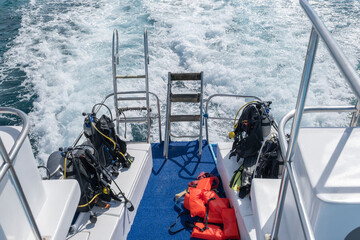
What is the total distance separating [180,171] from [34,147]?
362 centimetres

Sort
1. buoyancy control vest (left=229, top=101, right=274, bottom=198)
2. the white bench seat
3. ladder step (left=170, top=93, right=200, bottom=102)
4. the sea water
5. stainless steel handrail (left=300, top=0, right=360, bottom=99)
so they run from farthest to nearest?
1. the sea water
2. ladder step (left=170, top=93, right=200, bottom=102)
3. buoyancy control vest (left=229, top=101, right=274, bottom=198)
4. the white bench seat
5. stainless steel handrail (left=300, top=0, right=360, bottom=99)

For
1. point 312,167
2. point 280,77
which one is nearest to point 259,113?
point 312,167

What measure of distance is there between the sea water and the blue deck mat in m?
1.87

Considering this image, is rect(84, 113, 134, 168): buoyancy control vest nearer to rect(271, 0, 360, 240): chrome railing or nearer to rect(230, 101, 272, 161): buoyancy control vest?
rect(230, 101, 272, 161): buoyancy control vest

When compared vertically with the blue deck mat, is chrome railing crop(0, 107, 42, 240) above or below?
above

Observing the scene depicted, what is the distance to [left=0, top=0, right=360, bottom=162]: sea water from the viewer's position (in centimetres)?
692

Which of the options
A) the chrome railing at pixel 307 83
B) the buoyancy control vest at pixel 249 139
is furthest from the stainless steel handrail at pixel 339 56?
the buoyancy control vest at pixel 249 139

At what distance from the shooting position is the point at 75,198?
85.4 inches

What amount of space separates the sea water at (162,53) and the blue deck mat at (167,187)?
1869 mm

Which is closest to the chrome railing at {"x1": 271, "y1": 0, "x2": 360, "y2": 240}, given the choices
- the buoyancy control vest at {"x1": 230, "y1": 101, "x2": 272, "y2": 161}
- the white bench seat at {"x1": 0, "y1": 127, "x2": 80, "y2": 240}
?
the white bench seat at {"x1": 0, "y1": 127, "x2": 80, "y2": 240}

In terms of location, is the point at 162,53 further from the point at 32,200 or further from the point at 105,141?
the point at 32,200

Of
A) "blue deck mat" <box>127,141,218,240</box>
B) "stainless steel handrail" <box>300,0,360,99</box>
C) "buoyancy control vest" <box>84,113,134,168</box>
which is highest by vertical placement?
"stainless steel handrail" <box>300,0,360,99</box>

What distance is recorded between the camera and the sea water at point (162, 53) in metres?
6.92

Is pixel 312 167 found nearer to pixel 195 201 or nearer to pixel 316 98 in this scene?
pixel 195 201
